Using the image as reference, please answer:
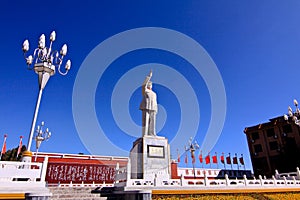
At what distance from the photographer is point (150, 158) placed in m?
10.4

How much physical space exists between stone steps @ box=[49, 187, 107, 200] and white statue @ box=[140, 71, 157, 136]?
4.49 m

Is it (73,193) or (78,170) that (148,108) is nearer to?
(73,193)

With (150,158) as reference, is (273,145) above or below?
above

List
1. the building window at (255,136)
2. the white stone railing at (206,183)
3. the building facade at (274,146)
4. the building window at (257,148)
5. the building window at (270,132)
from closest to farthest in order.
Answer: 1. the white stone railing at (206,183)
2. the building facade at (274,146)
3. the building window at (270,132)
4. the building window at (257,148)
5. the building window at (255,136)

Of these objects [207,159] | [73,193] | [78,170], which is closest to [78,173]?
[78,170]

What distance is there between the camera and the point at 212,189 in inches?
301

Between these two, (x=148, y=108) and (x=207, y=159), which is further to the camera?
(x=207, y=159)

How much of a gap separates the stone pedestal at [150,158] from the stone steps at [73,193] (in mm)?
2857

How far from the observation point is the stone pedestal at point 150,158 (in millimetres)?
10070

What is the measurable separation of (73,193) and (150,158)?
13.7 feet

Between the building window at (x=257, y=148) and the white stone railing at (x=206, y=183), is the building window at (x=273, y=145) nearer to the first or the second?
the building window at (x=257, y=148)

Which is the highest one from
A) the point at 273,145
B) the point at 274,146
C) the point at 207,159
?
the point at 273,145

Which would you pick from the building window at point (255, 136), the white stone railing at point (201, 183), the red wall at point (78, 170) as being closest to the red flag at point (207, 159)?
the building window at point (255, 136)

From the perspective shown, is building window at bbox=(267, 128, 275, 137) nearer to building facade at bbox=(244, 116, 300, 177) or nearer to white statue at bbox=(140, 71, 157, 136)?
building facade at bbox=(244, 116, 300, 177)
